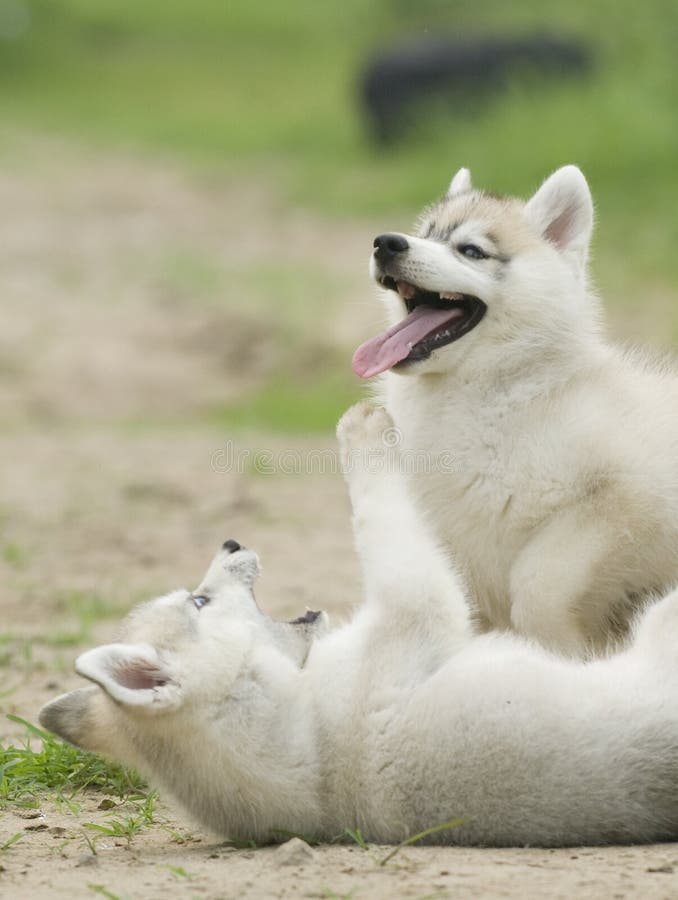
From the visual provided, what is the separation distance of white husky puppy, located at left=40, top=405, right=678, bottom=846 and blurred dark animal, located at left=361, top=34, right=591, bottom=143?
15.8 metres

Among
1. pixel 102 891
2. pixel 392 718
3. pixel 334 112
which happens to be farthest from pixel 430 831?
pixel 334 112

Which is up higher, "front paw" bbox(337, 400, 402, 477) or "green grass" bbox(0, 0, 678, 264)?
"green grass" bbox(0, 0, 678, 264)

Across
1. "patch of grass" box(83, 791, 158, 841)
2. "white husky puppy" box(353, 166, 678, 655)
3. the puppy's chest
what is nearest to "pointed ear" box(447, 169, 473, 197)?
"white husky puppy" box(353, 166, 678, 655)

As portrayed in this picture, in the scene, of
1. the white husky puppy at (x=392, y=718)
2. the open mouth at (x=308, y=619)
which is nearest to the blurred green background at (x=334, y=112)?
the open mouth at (x=308, y=619)

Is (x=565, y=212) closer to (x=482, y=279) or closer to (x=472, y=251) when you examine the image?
(x=472, y=251)

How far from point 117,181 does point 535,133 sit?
7.46m

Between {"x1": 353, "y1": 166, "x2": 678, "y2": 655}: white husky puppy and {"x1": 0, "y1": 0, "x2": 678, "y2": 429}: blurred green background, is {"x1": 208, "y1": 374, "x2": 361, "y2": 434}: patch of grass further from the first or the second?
{"x1": 353, "y1": 166, "x2": 678, "y2": 655}: white husky puppy

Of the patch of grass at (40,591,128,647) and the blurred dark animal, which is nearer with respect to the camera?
the patch of grass at (40,591,128,647)

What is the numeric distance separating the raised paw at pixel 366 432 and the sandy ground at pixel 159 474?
1257mm

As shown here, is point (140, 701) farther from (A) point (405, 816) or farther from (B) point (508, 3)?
(B) point (508, 3)

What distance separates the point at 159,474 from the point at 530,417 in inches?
196

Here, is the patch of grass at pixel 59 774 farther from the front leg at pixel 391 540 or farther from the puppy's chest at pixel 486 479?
the puppy's chest at pixel 486 479

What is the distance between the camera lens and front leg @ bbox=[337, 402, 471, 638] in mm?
4273

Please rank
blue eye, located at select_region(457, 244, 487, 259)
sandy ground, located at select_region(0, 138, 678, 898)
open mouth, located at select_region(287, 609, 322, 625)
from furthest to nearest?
blue eye, located at select_region(457, 244, 487, 259), open mouth, located at select_region(287, 609, 322, 625), sandy ground, located at select_region(0, 138, 678, 898)
